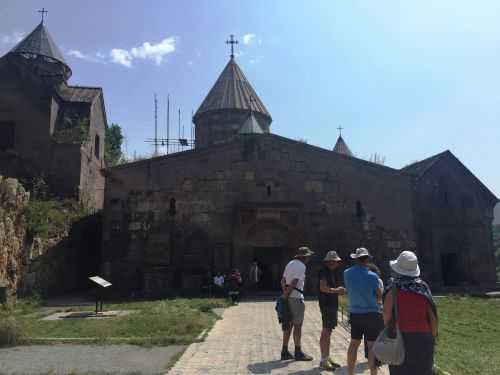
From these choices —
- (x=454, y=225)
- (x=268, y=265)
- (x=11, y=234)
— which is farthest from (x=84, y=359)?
(x=454, y=225)

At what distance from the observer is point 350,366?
548 centimetres

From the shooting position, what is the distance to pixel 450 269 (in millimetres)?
21453

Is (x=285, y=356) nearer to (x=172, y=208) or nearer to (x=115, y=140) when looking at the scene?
(x=172, y=208)

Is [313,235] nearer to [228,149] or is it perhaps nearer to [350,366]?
[228,149]

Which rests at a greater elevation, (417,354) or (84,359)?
(417,354)

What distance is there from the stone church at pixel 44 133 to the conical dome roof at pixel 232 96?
23.9 feet

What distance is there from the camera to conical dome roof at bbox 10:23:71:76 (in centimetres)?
2500

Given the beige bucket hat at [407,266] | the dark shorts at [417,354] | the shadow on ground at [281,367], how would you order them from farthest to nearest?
the shadow on ground at [281,367] → the beige bucket hat at [407,266] → the dark shorts at [417,354]

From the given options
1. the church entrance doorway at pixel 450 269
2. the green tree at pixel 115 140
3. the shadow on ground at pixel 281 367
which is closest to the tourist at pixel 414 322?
the shadow on ground at pixel 281 367

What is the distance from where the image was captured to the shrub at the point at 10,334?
25.3 ft

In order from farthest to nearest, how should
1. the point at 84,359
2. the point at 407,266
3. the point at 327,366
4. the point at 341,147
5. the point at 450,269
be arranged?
the point at 341,147 < the point at 450,269 < the point at 84,359 < the point at 327,366 < the point at 407,266

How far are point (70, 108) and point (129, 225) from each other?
9.45 metres

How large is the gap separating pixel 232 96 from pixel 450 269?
50.8 ft

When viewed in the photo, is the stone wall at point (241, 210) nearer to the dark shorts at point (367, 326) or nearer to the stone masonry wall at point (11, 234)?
the stone masonry wall at point (11, 234)
